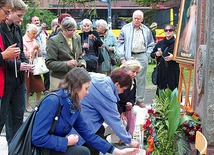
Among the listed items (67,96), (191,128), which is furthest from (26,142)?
(191,128)

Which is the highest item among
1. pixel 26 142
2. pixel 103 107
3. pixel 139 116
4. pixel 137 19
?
pixel 137 19

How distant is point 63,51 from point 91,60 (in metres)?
2.67

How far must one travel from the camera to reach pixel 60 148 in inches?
146

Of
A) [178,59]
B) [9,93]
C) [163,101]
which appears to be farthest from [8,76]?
[178,59]

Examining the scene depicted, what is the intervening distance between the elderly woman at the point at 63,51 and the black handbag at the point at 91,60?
2454 millimetres

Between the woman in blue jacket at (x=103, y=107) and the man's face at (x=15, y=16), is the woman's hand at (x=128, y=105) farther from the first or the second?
the man's face at (x=15, y=16)

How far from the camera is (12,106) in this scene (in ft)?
16.4

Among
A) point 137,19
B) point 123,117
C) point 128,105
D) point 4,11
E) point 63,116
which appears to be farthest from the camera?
point 137,19

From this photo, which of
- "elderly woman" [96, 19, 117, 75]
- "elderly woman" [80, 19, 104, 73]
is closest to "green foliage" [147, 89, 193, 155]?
"elderly woman" [80, 19, 104, 73]

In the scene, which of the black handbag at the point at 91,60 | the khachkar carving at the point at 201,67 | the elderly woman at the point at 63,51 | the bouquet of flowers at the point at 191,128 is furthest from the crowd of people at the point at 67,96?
the black handbag at the point at 91,60

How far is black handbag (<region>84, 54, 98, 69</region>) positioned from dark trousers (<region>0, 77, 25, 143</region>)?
3.74 metres

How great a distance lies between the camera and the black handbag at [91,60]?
874 cm

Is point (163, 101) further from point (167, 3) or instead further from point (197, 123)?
point (167, 3)

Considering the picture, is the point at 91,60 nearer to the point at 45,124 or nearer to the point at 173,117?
the point at 173,117
